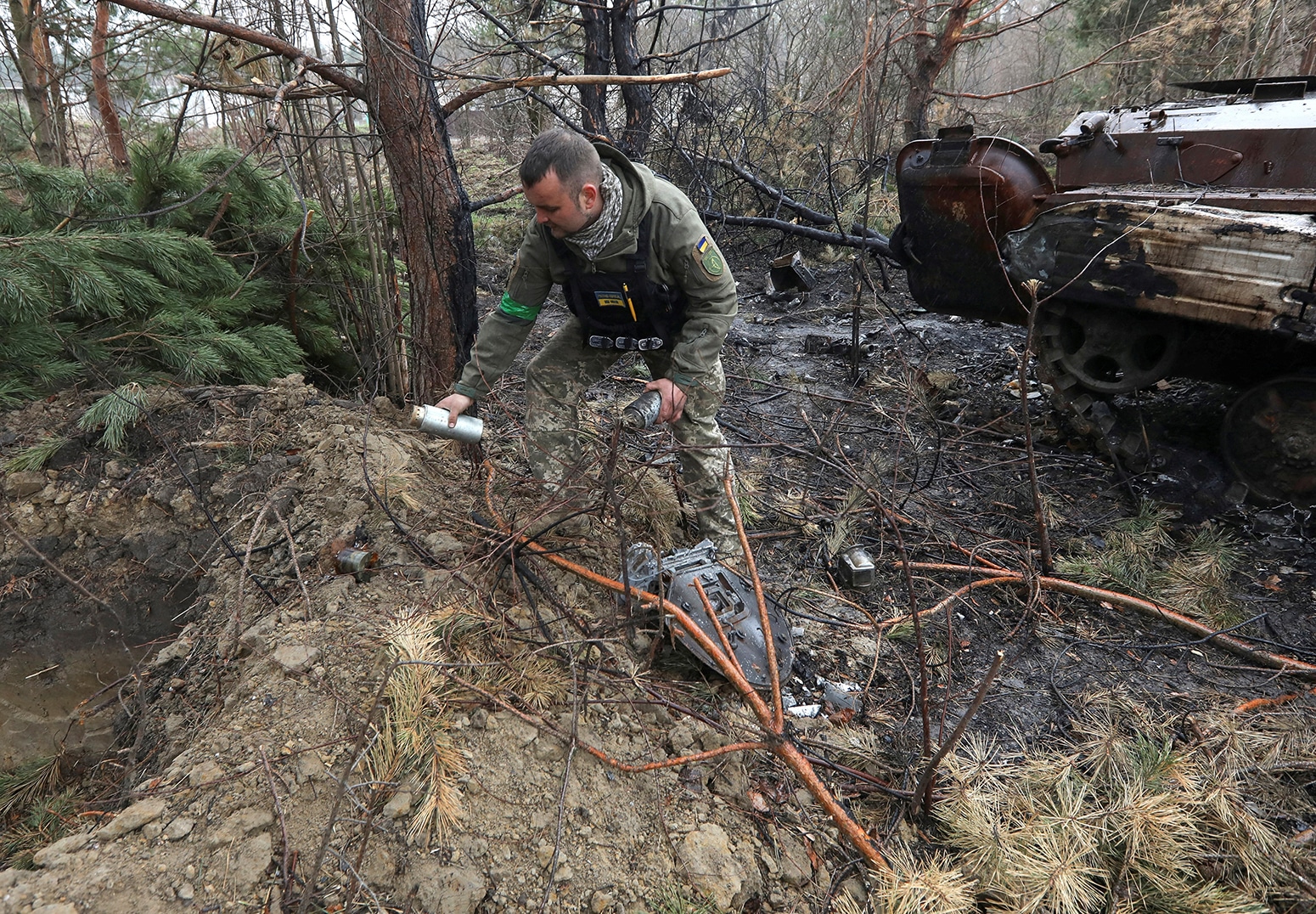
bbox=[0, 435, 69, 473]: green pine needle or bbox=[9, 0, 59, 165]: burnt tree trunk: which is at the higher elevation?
bbox=[9, 0, 59, 165]: burnt tree trunk

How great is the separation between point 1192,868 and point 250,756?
8.21 ft

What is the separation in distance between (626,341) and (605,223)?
554 mm

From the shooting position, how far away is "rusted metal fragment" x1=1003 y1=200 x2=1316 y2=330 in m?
3.24

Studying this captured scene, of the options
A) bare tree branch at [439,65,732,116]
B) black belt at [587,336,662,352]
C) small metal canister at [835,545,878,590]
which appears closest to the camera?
black belt at [587,336,662,352]

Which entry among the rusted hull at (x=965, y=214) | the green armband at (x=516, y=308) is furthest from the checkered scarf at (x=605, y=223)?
the rusted hull at (x=965, y=214)

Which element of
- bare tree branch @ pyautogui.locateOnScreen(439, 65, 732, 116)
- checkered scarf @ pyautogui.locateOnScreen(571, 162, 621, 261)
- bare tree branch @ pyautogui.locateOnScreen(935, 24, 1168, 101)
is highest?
bare tree branch @ pyautogui.locateOnScreen(935, 24, 1168, 101)

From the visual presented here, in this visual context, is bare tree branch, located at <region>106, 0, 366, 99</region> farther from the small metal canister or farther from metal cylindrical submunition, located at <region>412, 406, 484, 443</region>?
the small metal canister

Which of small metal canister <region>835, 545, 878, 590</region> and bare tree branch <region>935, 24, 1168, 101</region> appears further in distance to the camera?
bare tree branch <region>935, 24, 1168, 101</region>

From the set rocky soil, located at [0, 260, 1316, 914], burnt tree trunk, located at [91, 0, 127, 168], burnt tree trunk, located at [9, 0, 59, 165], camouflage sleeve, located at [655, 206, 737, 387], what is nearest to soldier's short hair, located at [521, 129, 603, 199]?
camouflage sleeve, located at [655, 206, 737, 387]

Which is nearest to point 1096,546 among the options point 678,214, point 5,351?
point 678,214

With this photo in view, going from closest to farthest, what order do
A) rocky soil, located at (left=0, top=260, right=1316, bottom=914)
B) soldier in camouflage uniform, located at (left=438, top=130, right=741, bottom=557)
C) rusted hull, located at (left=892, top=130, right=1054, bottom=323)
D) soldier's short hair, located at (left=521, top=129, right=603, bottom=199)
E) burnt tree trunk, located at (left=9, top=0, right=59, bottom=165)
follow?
1. rocky soil, located at (left=0, top=260, right=1316, bottom=914)
2. soldier's short hair, located at (left=521, top=129, right=603, bottom=199)
3. soldier in camouflage uniform, located at (left=438, top=130, right=741, bottom=557)
4. rusted hull, located at (left=892, top=130, right=1054, bottom=323)
5. burnt tree trunk, located at (left=9, top=0, right=59, bottom=165)

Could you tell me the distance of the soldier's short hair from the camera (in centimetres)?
235

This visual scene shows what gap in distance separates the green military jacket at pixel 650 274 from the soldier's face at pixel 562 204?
0.11 meters

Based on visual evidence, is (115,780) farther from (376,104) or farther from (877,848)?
(376,104)
